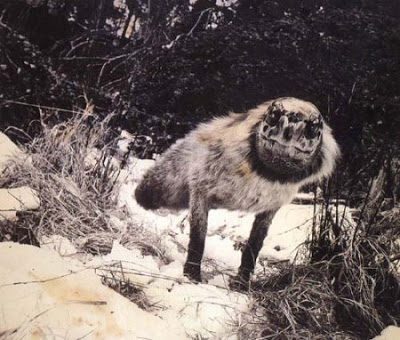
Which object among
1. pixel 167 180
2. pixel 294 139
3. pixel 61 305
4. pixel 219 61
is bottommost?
pixel 61 305

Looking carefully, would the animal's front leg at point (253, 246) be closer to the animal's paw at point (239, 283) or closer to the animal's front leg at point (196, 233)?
the animal's paw at point (239, 283)

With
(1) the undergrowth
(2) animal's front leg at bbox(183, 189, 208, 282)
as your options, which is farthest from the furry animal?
(1) the undergrowth

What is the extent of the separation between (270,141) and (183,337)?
59cm

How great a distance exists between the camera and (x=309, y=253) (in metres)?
1.62

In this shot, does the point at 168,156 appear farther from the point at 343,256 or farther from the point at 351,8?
the point at 351,8

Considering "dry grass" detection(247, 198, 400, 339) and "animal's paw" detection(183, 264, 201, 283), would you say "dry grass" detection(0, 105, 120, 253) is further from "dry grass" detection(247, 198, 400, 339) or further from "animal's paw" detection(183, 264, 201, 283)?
"dry grass" detection(247, 198, 400, 339)

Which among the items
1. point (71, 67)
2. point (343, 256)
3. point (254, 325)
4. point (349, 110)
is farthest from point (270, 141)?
point (71, 67)

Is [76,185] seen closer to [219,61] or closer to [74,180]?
[74,180]

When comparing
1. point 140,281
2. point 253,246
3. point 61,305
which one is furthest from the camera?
point 253,246

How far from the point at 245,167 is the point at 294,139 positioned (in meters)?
0.17

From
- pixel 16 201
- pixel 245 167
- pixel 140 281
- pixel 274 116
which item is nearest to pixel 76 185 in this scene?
pixel 16 201

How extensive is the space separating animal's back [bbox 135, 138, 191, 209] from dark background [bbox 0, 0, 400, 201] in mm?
38

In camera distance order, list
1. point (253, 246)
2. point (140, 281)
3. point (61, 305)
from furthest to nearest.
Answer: point (253, 246)
point (140, 281)
point (61, 305)

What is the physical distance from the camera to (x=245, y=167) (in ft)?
5.43
